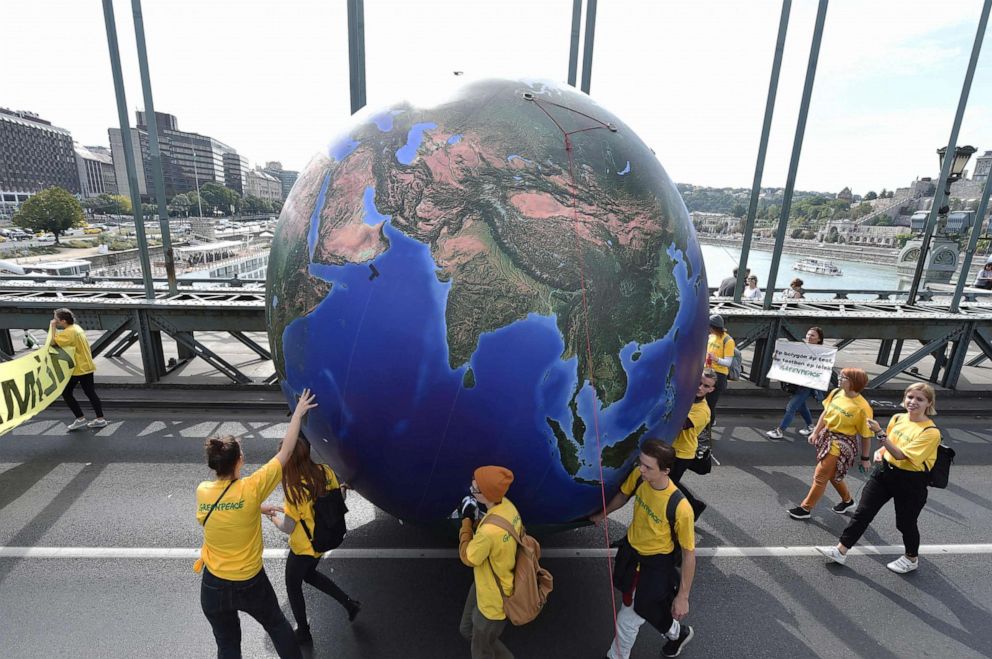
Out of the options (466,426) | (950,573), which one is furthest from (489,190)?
(950,573)

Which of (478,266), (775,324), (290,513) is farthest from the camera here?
(775,324)

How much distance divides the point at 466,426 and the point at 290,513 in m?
1.38

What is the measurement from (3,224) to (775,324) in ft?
304

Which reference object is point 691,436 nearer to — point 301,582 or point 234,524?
point 301,582

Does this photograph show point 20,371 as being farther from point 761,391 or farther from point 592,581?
point 761,391

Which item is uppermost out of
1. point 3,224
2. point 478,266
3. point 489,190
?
point 489,190

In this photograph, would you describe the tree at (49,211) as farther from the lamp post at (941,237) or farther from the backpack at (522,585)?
the lamp post at (941,237)

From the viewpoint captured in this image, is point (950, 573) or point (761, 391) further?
point (761, 391)

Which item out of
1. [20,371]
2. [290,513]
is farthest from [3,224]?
[290,513]

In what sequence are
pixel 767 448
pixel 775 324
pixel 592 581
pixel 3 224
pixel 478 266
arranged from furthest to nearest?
pixel 3 224 < pixel 775 324 < pixel 767 448 < pixel 592 581 < pixel 478 266

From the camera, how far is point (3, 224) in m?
67.1

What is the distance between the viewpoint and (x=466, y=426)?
124 inches

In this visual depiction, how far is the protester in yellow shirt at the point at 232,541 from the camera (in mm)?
2912

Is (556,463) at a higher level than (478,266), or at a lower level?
lower
